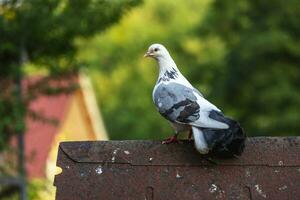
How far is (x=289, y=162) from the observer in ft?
25.0

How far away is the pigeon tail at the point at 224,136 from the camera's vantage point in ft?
23.4

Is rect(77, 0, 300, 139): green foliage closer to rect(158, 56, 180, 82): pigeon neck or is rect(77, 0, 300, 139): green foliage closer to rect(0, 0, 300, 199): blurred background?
rect(0, 0, 300, 199): blurred background

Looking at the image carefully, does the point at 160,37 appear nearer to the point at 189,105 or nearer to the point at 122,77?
the point at 122,77

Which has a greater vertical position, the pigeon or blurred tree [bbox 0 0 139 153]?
blurred tree [bbox 0 0 139 153]

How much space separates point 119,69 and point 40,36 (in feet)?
137

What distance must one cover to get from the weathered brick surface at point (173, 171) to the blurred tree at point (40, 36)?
27.9ft

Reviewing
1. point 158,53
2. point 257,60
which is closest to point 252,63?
point 257,60

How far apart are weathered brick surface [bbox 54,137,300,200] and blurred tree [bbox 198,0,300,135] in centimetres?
2912

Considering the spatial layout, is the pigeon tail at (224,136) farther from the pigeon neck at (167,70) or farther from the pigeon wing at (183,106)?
the pigeon neck at (167,70)

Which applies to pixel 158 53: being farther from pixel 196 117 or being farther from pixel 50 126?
pixel 50 126

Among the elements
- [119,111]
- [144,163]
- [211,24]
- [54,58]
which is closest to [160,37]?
[119,111]

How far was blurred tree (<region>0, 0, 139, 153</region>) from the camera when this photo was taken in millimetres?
16156

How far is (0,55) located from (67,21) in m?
1.50

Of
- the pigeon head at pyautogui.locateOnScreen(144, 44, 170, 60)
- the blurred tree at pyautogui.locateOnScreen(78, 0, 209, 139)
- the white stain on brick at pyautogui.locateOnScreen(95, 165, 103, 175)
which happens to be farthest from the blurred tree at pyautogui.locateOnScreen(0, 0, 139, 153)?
the blurred tree at pyautogui.locateOnScreen(78, 0, 209, 139)
